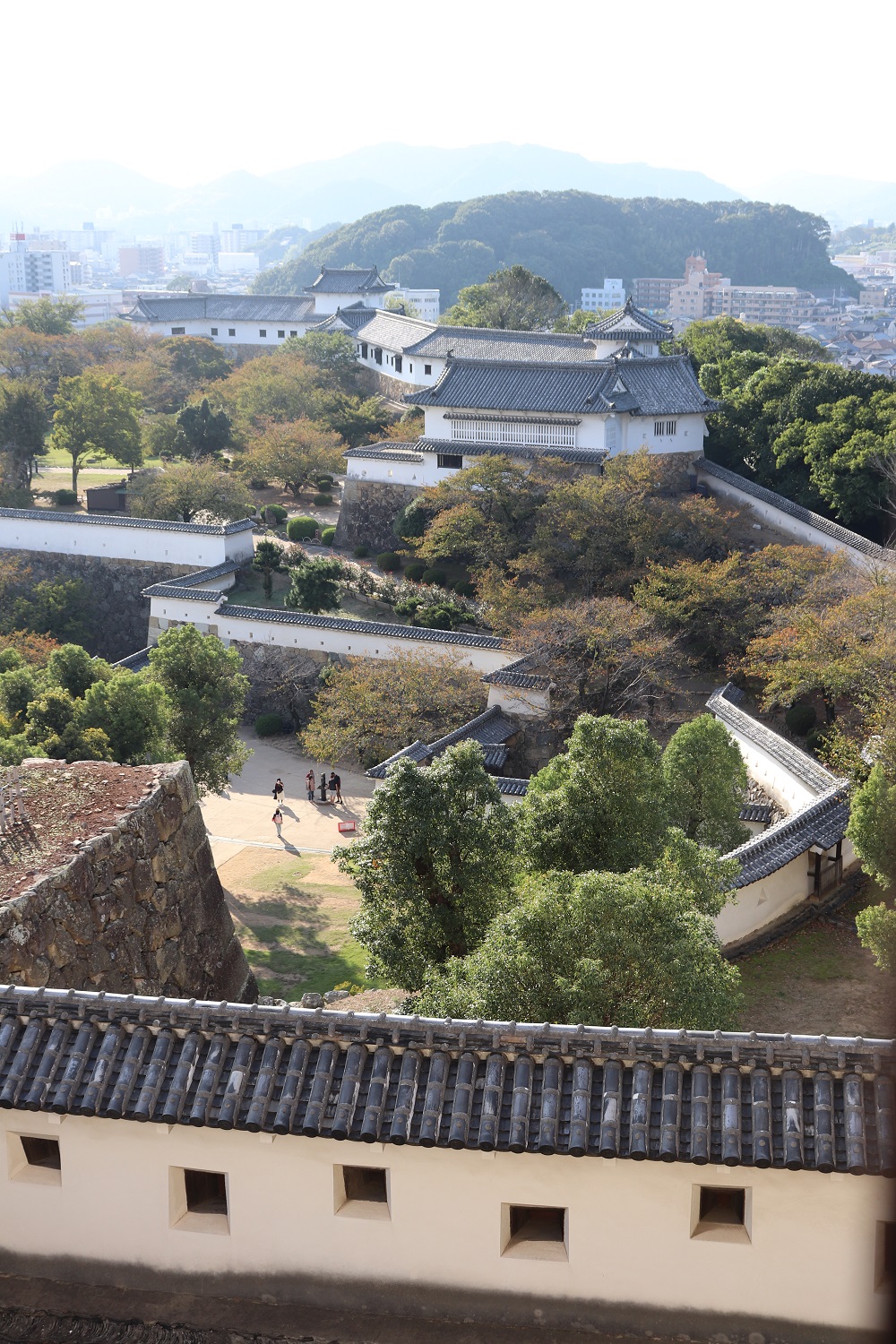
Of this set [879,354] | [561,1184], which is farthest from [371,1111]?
[879,354]

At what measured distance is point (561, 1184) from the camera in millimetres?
8078

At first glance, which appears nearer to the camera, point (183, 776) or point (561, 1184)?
point (561, 1184)

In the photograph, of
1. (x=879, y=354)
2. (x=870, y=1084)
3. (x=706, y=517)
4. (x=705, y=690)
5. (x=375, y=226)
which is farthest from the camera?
(x=375, y=226)

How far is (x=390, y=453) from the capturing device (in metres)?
38.2

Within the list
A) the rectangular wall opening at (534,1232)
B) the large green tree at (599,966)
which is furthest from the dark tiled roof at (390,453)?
the rectangular wall opening at (534,1232)

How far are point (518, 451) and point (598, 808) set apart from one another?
77.1 feet

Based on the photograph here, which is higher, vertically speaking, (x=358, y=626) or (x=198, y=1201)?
(x=198, y=1201)

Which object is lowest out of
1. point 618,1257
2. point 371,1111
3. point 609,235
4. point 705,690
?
point 705,690

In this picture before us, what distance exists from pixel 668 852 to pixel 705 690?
14.7 metres

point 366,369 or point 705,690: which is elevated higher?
point 366,369

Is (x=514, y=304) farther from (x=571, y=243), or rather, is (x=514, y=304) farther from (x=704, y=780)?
(x=571, y=243)

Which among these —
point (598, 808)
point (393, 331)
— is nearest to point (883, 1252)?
point (598, 808)

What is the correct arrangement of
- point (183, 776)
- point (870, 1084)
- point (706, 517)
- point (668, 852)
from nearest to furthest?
point (870, 1084)
point (668, 852)
point (183, 776)
point (706, 517)

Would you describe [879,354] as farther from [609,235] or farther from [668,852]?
[668,852]
